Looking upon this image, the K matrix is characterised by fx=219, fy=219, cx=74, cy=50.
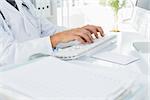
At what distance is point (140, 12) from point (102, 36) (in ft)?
0.96

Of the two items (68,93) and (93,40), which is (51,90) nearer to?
(68,93)

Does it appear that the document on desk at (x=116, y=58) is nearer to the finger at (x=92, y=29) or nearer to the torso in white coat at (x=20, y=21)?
the finger at (x=92, y=29)

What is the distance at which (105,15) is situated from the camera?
1904mm

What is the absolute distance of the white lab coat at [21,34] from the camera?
730 mm

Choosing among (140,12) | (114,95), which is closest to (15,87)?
(114,95)

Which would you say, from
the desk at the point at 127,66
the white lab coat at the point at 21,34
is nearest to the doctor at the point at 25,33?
the white lab coat at the point at 21,34

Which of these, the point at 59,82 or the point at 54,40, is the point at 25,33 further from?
the point at 59,82

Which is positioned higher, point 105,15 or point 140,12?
point 140,12

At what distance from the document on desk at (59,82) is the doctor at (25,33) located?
0.54 ft

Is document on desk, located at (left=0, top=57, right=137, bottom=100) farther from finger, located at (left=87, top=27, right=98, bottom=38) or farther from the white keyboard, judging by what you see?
finger, located at (left=87, top=27, right=98, bottom=38)

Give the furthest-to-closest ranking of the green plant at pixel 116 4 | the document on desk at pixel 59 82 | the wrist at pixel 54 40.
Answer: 1. the green plant at pixel 116 4
2. the wrist at pixel 54 40
3. the document on desk at pixel 59 82

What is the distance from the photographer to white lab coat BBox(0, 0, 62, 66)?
73 centimetres

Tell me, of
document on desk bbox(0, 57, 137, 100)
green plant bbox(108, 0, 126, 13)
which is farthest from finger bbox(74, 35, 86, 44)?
green plant bbox(108, 0, 126, 13)

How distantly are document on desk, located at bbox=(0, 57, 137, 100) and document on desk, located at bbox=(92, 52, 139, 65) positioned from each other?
0.46ft
